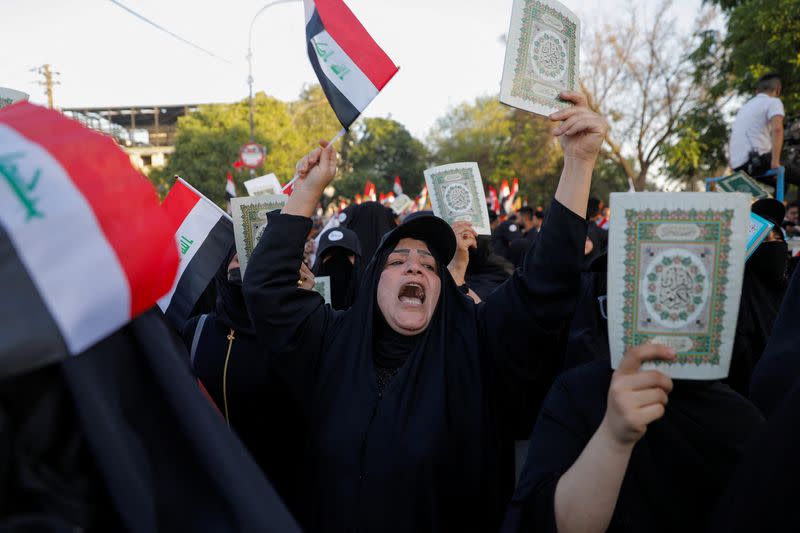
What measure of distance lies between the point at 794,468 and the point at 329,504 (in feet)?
4.84

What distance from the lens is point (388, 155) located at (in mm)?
51000

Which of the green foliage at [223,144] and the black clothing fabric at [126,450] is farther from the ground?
the green foliage at [223,144]

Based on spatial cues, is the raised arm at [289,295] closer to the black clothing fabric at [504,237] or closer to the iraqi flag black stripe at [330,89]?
the iraqi flag black stripe at [330,89]

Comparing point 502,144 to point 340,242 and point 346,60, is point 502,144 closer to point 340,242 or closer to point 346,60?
point 340,242

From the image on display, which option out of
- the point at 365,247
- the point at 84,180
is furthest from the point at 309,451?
the point at 365,247

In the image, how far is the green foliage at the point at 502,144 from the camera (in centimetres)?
3303

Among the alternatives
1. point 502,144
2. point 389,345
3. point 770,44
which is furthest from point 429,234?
point 502,144

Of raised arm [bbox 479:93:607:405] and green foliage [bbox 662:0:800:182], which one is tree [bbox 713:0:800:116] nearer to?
green foliage [bbox 662:0:800:182]

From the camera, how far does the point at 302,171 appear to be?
8.30 feet

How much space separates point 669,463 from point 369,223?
5016mm

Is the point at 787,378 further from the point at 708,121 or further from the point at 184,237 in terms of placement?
the point at 708,121

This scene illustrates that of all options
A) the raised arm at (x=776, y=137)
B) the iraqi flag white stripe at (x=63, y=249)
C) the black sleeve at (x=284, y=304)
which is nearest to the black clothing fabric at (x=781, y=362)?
the black sleeve at (x=284, y=304)

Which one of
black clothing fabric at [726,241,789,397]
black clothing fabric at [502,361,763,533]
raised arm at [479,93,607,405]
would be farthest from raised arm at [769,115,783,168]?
black clothing fabric at [502,361,763,533]

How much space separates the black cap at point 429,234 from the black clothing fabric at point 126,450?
5.07 feet
